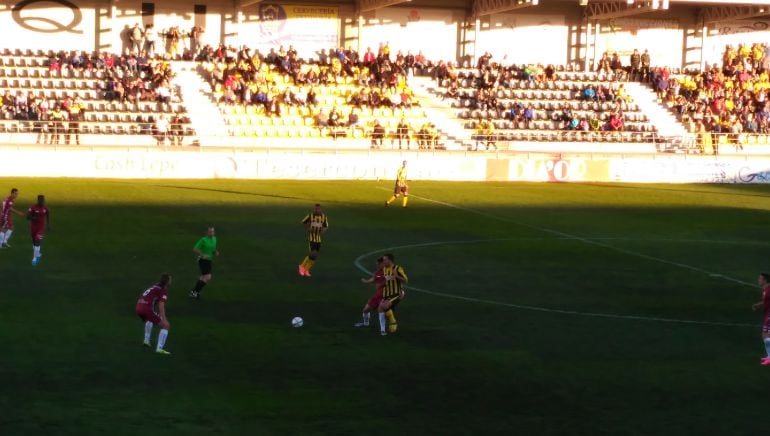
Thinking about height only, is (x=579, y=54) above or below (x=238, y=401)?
above

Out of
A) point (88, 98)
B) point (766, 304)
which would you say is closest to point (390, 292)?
point (766, 304)

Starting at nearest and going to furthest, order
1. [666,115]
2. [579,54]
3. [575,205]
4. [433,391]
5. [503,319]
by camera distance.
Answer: [433,391]
[503,319]
[575,205]
[666,115]
[579,54]

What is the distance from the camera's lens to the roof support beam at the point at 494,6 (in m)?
61.8

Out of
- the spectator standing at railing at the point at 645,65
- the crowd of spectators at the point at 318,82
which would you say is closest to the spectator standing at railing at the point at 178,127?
the crowd of spectators at the point at 318,82

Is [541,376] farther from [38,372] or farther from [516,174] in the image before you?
A: [516,174]

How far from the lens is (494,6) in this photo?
6394 cm

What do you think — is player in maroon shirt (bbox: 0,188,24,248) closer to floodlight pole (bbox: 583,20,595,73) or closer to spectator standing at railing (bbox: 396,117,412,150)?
spectator standing at railing (bbox: 396,117,412,150)

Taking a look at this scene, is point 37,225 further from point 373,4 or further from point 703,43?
point 703,43

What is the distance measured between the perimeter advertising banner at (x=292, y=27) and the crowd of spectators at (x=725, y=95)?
59.2 ft

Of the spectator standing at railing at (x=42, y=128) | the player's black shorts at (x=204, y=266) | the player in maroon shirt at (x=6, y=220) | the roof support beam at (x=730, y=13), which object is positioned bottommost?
the player's black shorts at (x=204, y=266)

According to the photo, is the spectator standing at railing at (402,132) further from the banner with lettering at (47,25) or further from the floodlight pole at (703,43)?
the floodlight pole at (703,43)

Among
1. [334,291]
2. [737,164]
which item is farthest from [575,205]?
[334,291]

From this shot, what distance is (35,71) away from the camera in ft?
178

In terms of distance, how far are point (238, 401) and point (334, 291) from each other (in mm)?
8810
